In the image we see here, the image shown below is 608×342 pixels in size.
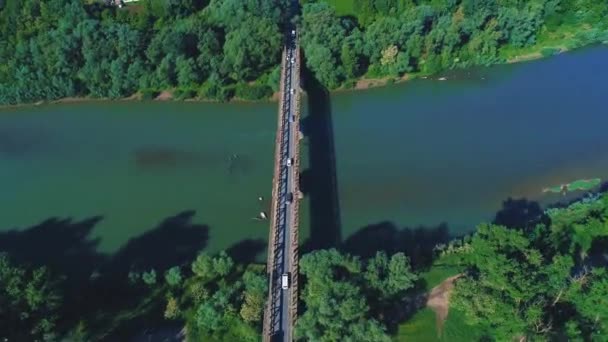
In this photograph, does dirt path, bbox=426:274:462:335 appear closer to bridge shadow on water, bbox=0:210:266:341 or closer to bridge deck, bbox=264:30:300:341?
bridge deck, bbox=264:30:300:341

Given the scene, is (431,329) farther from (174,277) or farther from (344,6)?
(344,6)

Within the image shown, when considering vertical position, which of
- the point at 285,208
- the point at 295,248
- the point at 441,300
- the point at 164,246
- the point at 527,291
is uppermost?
the point at 285,208

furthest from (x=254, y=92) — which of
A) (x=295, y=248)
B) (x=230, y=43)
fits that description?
(x=295, y=248)

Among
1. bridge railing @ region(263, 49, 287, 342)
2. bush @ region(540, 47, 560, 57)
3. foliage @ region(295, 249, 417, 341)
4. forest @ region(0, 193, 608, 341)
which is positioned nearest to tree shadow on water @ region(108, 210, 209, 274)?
forest @ region(0, 193, 608, 341)

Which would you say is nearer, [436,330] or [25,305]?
[25,305]

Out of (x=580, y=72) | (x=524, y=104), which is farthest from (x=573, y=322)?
(x=580, y=72)

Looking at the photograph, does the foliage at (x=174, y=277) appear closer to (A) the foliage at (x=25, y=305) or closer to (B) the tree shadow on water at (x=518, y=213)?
(A) the foliage at (x=25, y=305)
